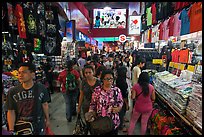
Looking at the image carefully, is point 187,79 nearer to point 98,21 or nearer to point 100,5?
point 98,21

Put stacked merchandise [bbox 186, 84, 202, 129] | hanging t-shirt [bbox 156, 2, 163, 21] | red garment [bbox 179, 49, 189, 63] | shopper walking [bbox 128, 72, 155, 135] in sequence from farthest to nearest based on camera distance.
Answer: hanging t-shirt [bbox 156, 2, 163, 21] → red garment [bbox 179, 49, 189, 63] → shopper walking [bbox 128, 72, 155, 135] → stacked merchandise [bbox 186, 84, 202, 129]

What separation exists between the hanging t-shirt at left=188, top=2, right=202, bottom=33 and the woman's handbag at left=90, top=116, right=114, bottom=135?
195cm

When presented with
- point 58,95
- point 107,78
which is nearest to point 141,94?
point 107,78

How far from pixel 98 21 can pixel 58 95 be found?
10412 mm

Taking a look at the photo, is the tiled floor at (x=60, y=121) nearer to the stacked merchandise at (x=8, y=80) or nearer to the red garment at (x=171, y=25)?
the stacked merchandise at (x=8, y=80)

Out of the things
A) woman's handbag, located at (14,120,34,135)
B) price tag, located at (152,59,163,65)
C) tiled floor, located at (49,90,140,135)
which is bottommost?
tiled floor, located at (49,90,140,135)

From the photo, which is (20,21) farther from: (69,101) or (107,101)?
(107,101)

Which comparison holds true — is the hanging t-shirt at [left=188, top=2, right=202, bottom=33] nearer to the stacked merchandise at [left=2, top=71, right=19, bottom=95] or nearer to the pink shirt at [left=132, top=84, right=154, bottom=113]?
the pink shirt at [left=132, top=84, right=154, bottom=113]

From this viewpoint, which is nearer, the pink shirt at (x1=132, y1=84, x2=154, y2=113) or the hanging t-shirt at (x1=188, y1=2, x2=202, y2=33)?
the hanging t-shirt at (x1=188, y1=2, x2=202, y2=33)

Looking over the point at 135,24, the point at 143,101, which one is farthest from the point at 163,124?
the point at 135,24

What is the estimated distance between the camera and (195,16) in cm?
323

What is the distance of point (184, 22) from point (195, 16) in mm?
493

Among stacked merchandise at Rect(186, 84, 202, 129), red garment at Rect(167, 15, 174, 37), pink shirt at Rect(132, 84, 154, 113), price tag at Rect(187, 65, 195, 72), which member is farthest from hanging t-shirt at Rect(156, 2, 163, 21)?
stacked merchandise at Rect(186, 84, 202, 129)

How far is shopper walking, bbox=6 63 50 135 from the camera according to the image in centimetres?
253
